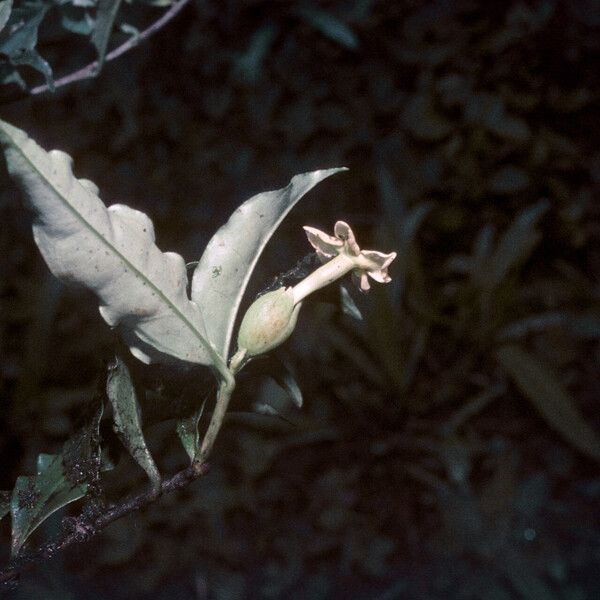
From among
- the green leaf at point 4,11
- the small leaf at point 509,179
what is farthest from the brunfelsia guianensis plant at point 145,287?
the small leaf at point 509,179

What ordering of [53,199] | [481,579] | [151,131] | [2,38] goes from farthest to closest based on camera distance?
[151,131] → [481,579] → [2,38] → [53,199]

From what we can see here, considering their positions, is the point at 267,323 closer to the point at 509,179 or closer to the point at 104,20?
the point at 104,20

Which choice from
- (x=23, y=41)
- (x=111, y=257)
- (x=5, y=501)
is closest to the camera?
(x=111, y=257)

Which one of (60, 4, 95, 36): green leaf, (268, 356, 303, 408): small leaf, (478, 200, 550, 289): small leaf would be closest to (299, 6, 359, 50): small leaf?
(478, 200, 550, 289): small leaf

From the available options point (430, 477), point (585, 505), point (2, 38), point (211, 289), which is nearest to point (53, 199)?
point (211, 289)

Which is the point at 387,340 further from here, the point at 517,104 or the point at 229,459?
the point at 517,104

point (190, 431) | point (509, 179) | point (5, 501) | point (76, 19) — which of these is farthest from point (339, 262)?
point (509, 179)
